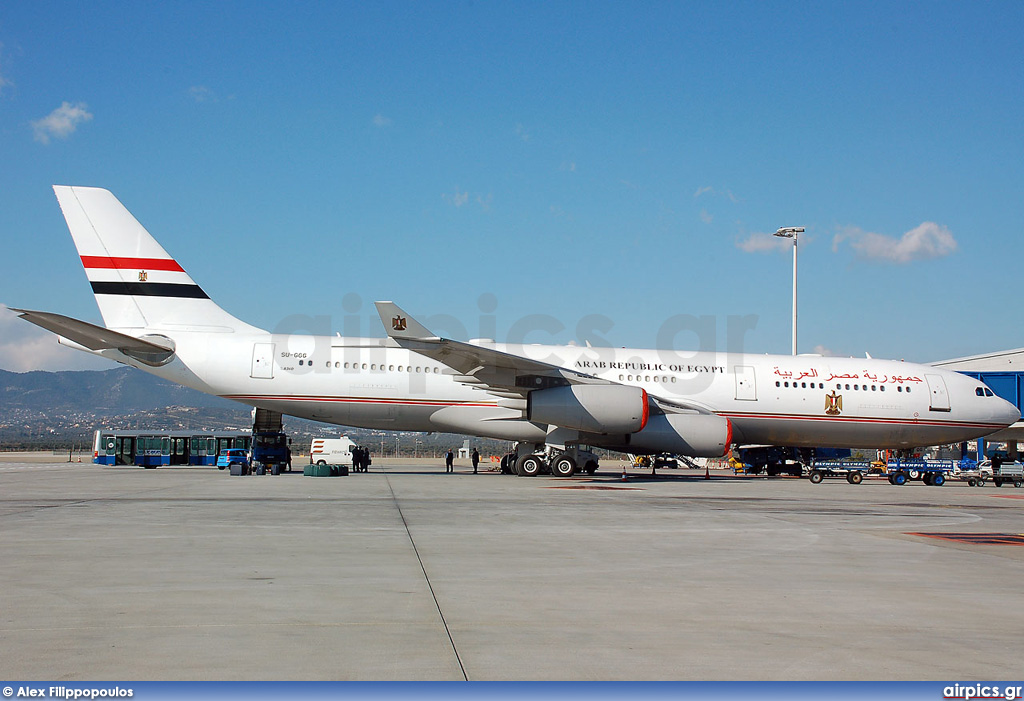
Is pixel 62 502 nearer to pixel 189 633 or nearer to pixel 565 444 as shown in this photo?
pixel 189 633

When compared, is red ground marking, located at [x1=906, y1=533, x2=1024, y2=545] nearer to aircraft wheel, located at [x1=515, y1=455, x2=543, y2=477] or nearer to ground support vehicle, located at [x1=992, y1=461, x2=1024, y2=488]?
aircraft wheel, located at [x1=515, y1=455, x2=543, y2=477]

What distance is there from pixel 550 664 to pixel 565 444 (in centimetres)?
1981

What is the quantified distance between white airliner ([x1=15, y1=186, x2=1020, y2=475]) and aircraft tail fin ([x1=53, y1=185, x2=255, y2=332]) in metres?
0.03

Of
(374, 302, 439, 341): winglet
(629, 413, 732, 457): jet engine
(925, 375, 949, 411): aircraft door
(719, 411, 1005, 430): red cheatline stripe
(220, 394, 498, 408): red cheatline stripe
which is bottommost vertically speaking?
(629, 413, 732, 457): jet engine

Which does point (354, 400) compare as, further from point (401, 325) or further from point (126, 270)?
point (126, 270)

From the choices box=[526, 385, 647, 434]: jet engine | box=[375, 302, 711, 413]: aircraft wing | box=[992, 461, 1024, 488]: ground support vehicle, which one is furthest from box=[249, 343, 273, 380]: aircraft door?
box=[992, 461, 1024, 488]: ground support vehicle

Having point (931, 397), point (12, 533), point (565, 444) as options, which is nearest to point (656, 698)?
point (12, 533)

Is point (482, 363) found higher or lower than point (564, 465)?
higher

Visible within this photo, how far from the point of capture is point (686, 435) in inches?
912

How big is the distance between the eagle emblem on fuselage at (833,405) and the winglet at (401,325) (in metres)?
13.2

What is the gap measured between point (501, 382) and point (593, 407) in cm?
286

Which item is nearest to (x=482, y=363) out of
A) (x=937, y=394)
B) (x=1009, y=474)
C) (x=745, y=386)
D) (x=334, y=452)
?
(x=745, y=386)

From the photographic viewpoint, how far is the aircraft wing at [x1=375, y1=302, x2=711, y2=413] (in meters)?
20.8

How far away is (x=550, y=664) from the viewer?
14.2 ft
